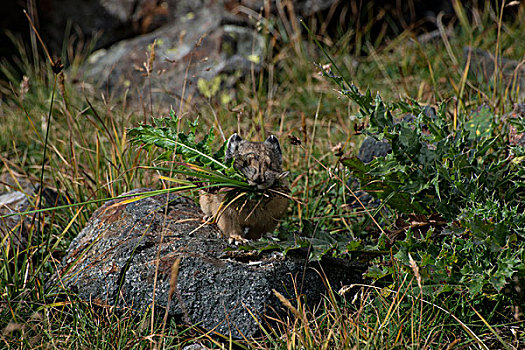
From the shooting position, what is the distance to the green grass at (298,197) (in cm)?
245

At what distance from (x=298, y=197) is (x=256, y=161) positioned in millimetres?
1212

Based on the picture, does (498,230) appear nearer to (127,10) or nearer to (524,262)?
(524,262)

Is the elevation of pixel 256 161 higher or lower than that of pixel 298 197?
higher

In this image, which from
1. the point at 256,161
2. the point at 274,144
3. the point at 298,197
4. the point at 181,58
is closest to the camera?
the point at 256,161

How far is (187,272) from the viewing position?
8.62 feet

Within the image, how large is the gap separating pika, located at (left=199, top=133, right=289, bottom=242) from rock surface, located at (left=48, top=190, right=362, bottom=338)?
0.14 meters

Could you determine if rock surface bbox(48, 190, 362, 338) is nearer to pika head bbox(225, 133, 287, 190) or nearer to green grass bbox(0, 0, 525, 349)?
green grass bbox(0, 0, 525, 349)

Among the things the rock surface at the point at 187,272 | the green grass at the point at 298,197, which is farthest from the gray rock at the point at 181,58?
the rock surface at the point at 187,272

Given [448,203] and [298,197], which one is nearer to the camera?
[448,203]

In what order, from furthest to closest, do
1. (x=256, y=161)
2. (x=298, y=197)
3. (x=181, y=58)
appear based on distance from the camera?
(x=181, y=58) < (x=298, y=197) < (x=256, y=161)

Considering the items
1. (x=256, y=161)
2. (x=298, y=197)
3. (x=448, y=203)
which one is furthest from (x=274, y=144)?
(x=298, y=197)

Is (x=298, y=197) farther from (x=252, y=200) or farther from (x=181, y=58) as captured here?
(x=181, y=58)

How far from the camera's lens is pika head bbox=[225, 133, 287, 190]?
101 inches

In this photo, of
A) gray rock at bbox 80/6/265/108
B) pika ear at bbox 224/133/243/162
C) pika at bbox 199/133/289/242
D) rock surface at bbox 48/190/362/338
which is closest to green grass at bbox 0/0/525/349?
rock surface at bbox 48/190/362/338
